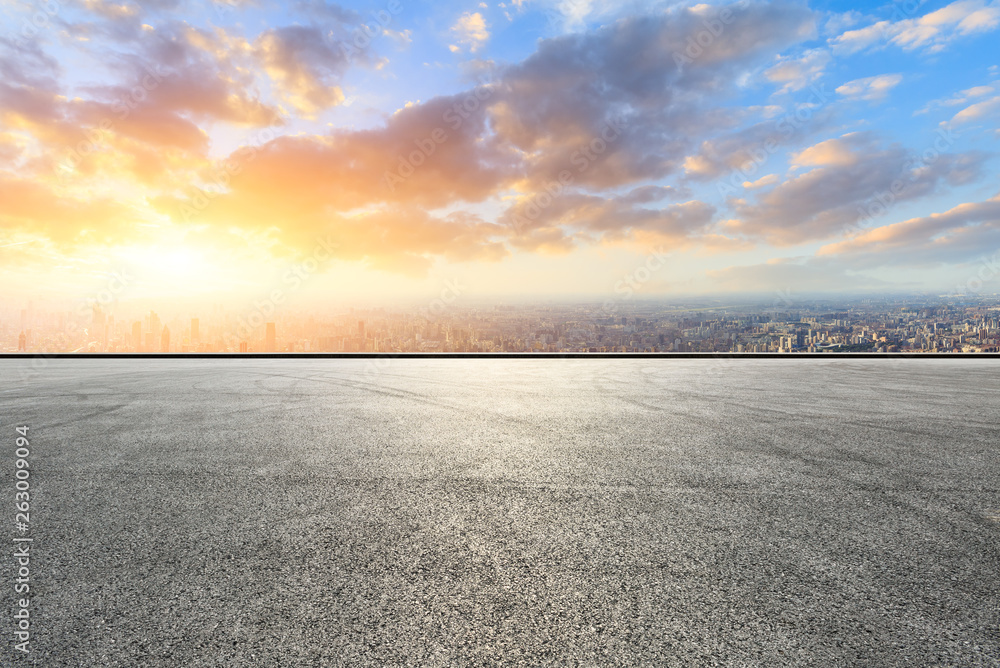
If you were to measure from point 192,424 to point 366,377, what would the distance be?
5158mm

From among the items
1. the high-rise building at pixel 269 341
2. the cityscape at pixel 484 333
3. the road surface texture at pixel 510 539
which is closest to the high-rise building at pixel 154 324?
the cityscape at pixel 484 333

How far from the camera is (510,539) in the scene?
10.1 ft

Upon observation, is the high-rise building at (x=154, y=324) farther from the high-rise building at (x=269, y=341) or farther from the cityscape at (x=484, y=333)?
the high-rise building at (x=269, y=341)

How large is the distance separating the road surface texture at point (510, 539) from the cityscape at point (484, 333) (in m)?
10.2

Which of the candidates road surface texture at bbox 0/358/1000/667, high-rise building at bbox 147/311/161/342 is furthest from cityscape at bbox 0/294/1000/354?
road surface texture at bbox 0/358/1000/667

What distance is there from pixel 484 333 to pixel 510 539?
16.3 m

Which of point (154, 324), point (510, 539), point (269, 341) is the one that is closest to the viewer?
point (510, 539)

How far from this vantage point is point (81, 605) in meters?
2.38

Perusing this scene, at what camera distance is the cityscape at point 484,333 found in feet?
56.0

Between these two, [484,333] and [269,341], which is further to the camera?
[484,333]

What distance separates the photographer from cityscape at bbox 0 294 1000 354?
1708cm

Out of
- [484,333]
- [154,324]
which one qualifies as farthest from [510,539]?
[154,324]

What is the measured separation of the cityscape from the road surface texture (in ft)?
33.6

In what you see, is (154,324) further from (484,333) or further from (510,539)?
(510,539)
